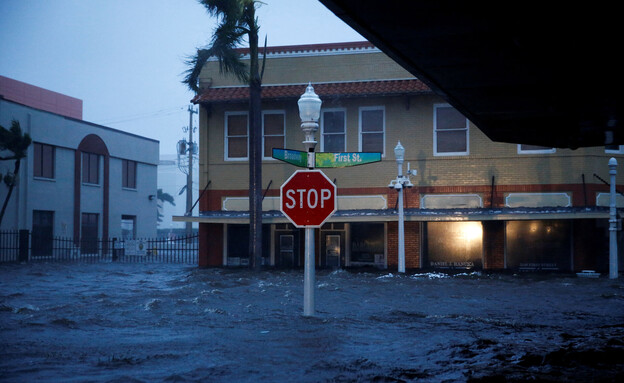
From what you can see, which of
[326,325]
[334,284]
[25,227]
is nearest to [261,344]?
[326,325]

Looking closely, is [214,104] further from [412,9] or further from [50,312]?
[412,9]

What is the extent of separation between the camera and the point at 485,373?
24.4ft

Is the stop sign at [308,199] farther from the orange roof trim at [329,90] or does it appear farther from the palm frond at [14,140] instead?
the palm frond at [14,140]

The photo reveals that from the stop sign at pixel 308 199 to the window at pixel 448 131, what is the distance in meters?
16.2

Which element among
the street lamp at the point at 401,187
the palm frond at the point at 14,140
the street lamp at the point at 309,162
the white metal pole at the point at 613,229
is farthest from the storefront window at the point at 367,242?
the palm frond at the point at 14,140

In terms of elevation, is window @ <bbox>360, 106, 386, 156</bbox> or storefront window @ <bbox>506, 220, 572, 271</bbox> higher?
window @ <bbox>360, 106, 386, 156</bbox>

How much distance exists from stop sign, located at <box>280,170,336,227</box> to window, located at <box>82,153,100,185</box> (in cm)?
3394

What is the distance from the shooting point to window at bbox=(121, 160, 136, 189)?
150 ft

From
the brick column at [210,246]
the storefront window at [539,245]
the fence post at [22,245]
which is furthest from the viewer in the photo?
the fence post at [22,245]

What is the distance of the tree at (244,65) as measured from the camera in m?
23.8

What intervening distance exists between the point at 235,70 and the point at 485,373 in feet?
59.2

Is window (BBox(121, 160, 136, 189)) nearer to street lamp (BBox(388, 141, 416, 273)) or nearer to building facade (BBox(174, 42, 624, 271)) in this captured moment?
building facade (BBox(174, 42, 624, 271))

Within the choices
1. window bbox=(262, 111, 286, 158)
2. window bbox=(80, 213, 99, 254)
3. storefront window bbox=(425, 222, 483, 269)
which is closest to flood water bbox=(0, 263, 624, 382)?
storefront window bbox=(425, 222, 483, 269)

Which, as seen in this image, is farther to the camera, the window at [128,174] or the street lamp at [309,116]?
the window at [128,174]
